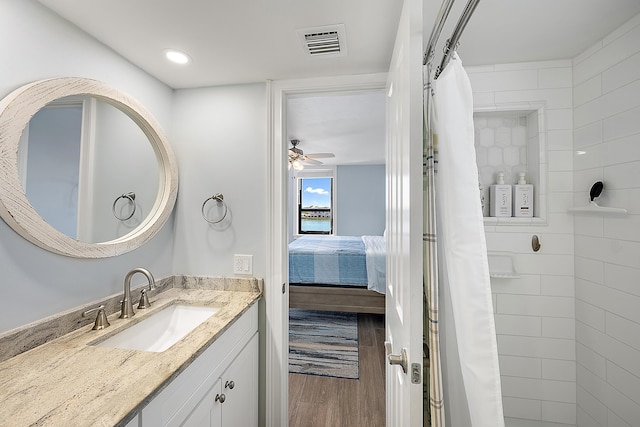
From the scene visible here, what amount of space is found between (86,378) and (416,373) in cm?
97

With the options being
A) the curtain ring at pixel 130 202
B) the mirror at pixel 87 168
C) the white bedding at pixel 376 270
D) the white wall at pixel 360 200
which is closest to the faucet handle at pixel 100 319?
the mirror at pixel 87 168

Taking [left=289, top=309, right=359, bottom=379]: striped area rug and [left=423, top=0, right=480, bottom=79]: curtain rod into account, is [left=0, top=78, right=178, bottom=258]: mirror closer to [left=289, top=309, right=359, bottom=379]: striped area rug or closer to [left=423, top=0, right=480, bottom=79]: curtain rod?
[left=423, top=0, right=480, bottom=79]: curtain rod

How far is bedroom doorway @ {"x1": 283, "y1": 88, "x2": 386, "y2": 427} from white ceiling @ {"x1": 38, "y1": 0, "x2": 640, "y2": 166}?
28 centimetres

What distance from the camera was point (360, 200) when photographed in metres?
6.11

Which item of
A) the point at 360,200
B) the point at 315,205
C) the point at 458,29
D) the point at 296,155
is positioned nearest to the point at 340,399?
the point at 458,29

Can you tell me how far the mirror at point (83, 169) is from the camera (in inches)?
36.7

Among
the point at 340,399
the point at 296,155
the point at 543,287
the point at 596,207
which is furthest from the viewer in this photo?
the point at 296,155

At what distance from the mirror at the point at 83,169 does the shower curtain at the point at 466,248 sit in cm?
143

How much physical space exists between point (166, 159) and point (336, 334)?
8.15ft

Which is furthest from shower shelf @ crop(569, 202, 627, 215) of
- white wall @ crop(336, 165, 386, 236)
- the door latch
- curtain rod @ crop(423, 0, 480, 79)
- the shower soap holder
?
white wall @ crop(336, 165, 386, 236)

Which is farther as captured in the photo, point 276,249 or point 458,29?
point 276,249

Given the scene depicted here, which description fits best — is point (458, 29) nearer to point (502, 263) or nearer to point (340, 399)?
point (502, 263)

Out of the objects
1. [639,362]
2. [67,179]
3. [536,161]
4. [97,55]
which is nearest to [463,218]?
[536,161]

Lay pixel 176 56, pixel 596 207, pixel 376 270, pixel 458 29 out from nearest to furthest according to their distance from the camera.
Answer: pixel 458 29 → pixel 596 207 → pixel 176 56 → pixel 376 270
